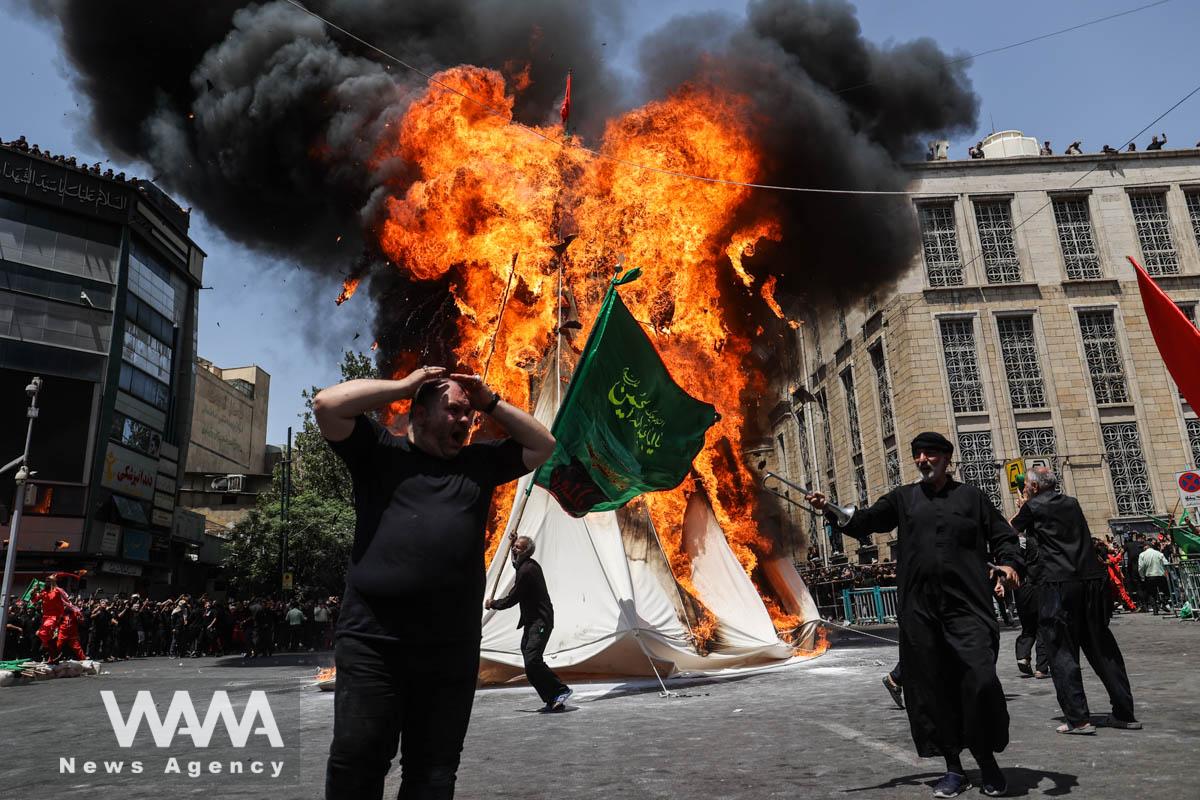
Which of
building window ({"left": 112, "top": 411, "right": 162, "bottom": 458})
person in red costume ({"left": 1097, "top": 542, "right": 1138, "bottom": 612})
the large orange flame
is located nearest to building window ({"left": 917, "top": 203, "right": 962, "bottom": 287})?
person in red costume ({"left": 1097, "top": 542, "right": 1138, "bottom": 612})

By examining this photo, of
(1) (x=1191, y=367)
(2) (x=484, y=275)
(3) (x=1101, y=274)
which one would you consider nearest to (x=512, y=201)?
(2) (x=484, y=275)

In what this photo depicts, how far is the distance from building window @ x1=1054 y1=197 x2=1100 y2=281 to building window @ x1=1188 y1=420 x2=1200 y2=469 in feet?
25.8

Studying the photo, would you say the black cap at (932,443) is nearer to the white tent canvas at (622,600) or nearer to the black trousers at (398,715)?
the black trousers at (398,715)

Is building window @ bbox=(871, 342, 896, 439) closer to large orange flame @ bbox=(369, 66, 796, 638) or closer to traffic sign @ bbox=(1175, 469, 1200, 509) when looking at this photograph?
traffic sign @ bbox=(1175, 469, 1200, 509)

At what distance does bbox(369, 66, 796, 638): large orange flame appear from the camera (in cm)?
1598

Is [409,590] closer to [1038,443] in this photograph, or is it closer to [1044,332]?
[1038,443]

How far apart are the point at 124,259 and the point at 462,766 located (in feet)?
124

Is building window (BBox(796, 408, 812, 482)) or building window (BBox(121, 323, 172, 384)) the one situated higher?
building window (BBox(121, 323, 172, 384))

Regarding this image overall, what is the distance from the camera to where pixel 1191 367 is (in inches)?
240

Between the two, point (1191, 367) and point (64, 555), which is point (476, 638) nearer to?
point (1191, 367)

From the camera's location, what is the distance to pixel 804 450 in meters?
50.2

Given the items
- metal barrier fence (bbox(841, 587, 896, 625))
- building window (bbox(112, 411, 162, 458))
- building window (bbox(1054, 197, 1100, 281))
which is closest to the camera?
metal barrier fence (bbox(841, 587, 896, 625))

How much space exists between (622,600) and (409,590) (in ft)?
29.3

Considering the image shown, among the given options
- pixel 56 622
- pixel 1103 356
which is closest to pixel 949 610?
pixel 56 622
